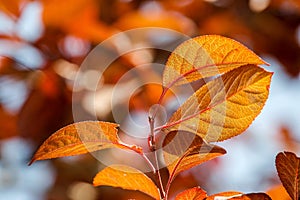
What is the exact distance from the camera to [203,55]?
0.60 metres

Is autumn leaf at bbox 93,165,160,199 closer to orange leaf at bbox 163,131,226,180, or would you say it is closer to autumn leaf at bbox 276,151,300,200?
orange leaf at bbox 163,131,226,180

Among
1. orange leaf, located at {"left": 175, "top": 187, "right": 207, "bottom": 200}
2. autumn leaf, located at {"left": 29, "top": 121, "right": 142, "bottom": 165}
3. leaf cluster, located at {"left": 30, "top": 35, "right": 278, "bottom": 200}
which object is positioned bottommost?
orange leaf, located at {"left": 175, "top": 187, "right": 207, "bottom": 200}

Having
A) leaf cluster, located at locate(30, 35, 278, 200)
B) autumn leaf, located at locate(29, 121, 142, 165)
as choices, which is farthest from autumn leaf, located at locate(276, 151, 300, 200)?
autumn leaf, located at locate(29, 121, 142, 165)

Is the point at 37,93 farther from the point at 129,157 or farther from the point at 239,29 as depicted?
the point at 239,29

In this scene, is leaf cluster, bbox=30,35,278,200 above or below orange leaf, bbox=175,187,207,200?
above

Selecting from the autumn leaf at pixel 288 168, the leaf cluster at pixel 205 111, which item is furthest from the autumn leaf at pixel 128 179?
the autumn leaf at pixel 288 168

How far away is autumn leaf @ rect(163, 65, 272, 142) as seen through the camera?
587 mm

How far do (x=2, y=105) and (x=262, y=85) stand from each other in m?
1.63

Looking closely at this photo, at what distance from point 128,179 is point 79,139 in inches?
3.6

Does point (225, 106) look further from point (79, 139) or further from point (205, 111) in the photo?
point (79, 139)

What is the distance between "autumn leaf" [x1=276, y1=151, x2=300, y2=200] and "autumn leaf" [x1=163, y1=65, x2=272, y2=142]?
50mm

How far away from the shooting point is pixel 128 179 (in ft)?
2.18

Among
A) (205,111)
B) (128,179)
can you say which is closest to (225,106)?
(205,111)

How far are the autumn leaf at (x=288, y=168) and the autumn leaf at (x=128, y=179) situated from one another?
14cm
